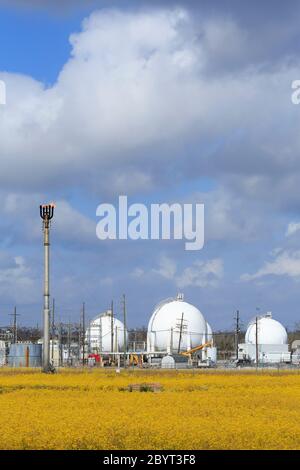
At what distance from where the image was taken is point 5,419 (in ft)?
88.2

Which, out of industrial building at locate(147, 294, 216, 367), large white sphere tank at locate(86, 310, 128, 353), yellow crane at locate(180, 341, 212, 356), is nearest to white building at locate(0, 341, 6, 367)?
large white sphere tank at locate(86, 310, 128, 353)

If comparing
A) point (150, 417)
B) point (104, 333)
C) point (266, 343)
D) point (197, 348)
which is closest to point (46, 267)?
point (150, 417)

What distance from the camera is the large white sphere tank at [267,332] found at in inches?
5325

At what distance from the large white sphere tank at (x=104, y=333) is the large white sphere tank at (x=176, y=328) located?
1374cm

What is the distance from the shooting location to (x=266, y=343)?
440 ft

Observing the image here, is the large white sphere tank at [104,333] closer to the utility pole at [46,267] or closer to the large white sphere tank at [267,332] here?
the large white sphere tank at [267,332]

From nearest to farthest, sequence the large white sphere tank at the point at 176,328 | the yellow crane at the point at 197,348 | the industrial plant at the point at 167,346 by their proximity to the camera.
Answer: the industrial plant at the point at 167,346
the yellow crane at the point at 197,348
the large white sphere tank at the point at 176,328

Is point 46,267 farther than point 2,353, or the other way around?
point 2,353

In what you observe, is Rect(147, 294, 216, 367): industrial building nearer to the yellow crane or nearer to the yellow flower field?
the yellow crane

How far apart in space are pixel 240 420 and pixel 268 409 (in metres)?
6.41

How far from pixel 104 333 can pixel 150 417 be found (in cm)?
11159

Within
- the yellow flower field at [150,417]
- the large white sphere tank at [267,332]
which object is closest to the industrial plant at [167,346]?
the large white sphere tank at [267,332]

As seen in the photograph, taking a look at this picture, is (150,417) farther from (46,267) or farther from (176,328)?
(176,328)
